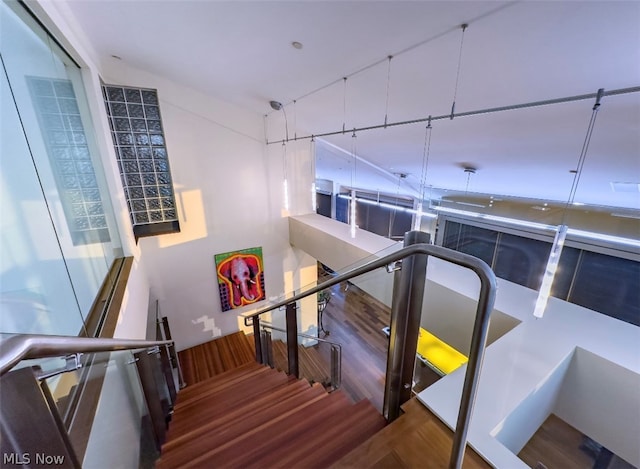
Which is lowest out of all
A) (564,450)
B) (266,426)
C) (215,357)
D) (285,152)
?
(215,357)

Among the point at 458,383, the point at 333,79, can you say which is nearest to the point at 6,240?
the point at 458,383

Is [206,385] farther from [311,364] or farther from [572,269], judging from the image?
[572,269]

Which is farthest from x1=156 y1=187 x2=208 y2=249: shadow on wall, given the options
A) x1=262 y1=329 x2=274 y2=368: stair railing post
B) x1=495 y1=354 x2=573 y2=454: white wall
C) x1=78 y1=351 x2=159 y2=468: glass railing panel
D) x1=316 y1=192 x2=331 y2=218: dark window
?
x1=316 y1=192 x2=331 y2=218: dark window

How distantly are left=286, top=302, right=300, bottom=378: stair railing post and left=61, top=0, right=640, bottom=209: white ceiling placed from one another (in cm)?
268

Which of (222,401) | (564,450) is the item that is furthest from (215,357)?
(564,450)

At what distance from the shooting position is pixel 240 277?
6.11 metres

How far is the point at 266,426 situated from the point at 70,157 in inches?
120

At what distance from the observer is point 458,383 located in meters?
1.61

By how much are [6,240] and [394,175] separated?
24.0 ft

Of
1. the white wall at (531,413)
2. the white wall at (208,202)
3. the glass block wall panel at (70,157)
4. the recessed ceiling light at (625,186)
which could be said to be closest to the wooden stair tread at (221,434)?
the white wall at (531,413)

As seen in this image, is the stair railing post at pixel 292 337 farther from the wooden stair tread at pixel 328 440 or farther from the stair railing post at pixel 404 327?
the stair railing post at pixel 404 327

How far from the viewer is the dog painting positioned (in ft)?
19.4

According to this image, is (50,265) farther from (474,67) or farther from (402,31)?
(474,67)

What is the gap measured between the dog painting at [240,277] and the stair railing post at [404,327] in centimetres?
500
